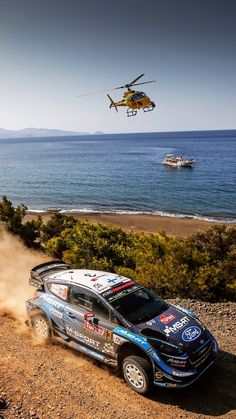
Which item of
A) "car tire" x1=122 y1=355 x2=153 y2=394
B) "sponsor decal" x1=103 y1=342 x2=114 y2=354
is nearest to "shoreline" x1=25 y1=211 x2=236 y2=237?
"sponsor decal" x1=103 y1=342 x2=114 y2=354

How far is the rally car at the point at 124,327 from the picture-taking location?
7.38 m

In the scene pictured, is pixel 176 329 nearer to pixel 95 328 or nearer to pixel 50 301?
pixel 95 328

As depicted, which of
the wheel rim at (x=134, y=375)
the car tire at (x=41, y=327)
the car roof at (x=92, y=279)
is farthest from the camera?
the car tire at (x=41, y=327)

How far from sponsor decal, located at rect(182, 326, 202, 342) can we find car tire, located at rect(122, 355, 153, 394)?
100 cm

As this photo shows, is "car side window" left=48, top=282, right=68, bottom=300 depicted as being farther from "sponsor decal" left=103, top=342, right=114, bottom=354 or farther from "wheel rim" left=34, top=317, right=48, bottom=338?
"sponsor decal" left=103, top=342, right=114, bottom=354

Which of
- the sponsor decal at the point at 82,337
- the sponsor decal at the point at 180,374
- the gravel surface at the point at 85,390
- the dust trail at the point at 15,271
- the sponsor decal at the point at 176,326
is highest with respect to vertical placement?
the sponsor decal at the point at 176,326

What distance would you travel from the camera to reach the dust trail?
39.9 ft

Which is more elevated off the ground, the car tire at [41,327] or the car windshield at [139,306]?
the car windshield at [139,306]

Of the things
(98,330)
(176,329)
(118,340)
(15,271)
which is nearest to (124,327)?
(118,340)

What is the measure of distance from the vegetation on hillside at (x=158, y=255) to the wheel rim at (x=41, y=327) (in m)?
4.31

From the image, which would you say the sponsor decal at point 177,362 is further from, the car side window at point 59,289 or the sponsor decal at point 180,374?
the car side window at point 59,289

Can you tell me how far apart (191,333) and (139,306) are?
139 cm

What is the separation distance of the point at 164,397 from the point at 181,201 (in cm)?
4634

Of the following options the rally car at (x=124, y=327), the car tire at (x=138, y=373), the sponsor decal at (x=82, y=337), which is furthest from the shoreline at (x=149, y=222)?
the car tire at (x=138, y=373)
